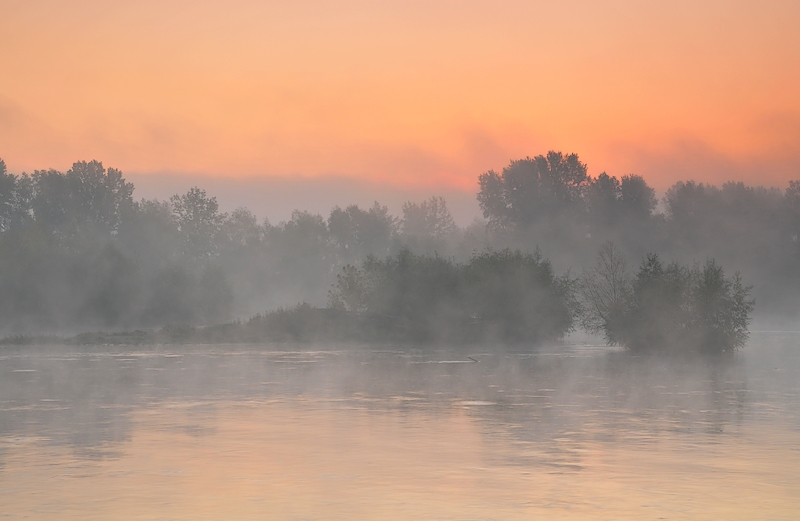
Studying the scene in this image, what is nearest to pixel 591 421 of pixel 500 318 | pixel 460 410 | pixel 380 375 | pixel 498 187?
pixel 460 410

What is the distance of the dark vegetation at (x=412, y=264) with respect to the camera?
74963 mm

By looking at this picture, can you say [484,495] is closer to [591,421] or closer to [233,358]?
[591,421]

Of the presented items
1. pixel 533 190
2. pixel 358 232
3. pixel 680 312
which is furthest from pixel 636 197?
pixel 680 312

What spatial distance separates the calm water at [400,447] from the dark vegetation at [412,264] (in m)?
29.9

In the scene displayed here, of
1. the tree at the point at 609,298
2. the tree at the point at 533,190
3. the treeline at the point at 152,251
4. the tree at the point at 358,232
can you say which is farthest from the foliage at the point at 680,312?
the tree at the point at 358,232

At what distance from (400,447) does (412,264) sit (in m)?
69.1

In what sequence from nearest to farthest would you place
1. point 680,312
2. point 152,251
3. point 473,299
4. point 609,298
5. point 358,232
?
point 680,312, point 609,298, point 473,299, point 152,251, point 358,232

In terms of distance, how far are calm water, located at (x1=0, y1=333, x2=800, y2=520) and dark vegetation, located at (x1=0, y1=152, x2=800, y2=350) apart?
29861 mm

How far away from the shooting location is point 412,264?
8812cm

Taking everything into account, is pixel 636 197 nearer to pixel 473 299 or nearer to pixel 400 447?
pixel 473 299

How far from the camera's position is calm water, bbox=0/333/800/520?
13.5 meters

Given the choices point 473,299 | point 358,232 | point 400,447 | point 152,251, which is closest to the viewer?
point 400,447

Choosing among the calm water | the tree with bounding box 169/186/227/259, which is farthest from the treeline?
the calm water

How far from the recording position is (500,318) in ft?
274
